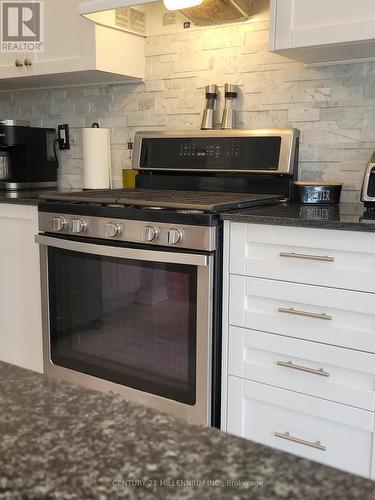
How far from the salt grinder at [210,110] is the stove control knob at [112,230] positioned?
738 mm

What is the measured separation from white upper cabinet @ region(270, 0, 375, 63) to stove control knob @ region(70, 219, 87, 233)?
0.92 meters

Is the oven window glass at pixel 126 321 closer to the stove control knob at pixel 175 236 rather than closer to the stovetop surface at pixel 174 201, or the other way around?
the stove control knob at pixel 175 236

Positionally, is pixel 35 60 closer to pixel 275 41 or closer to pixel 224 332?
pixel 275 41

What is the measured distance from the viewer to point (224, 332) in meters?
1.84

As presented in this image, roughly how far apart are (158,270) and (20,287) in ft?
2.81

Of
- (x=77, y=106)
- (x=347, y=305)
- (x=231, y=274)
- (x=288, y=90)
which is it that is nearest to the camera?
(x=347, y=305)

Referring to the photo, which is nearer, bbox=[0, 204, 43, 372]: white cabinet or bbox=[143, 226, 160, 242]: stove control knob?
bbox=[143, 226, 160, 242]: stove control knob

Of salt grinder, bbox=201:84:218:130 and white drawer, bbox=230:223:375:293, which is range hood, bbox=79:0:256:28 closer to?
salt grinder, bbox=201:84:218:130

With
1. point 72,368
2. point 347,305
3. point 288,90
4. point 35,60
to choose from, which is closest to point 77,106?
point 35,60

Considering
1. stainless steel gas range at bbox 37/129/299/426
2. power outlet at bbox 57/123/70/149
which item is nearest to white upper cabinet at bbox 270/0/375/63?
stainless steel gas range at bbox 37/129/299/426

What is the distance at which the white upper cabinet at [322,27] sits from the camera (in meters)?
1.75

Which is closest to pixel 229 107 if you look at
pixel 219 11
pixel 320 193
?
pixel 219 11

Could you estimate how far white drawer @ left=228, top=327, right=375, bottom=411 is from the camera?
1.62 metres

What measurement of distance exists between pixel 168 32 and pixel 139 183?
727 mm
